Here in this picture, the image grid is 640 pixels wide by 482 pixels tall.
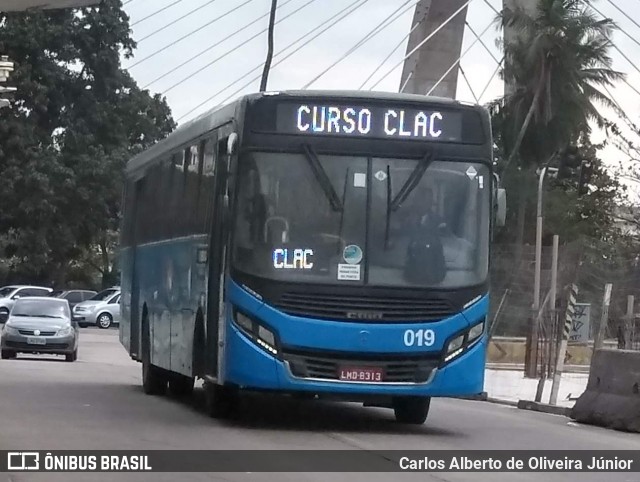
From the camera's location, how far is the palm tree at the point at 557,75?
6162cm

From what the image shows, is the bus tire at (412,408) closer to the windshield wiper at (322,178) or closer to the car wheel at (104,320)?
the windshield wiper at (322,178)

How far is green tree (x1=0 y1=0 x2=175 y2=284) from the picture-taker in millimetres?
59531

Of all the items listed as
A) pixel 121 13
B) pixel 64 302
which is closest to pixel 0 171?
pixel 121 13

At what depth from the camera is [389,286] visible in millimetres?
15320

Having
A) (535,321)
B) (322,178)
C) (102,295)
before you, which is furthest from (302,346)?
(102,295)

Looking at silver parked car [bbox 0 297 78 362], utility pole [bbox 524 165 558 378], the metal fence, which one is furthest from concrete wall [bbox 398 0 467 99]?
silver parked car [bbox 0 297 78 362]

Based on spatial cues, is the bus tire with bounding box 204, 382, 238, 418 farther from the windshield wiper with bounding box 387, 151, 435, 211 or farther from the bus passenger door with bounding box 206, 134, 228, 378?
the windshield wiper with bounding box 387, 151, 435, 211

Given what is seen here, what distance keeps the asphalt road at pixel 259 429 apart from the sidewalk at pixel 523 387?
1.64 m

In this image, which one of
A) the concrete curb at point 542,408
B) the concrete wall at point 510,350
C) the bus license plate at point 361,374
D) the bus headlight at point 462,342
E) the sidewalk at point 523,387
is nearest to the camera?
the bus license plate at point 361,374

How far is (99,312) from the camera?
2367 inches

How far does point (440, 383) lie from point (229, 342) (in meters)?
2.22

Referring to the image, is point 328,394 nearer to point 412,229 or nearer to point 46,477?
point 412,229

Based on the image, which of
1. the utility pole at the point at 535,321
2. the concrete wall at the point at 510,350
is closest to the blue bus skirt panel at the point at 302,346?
the utility pole at the point at 535,321

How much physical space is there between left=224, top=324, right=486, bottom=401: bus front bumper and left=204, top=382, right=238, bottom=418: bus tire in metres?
1.35
